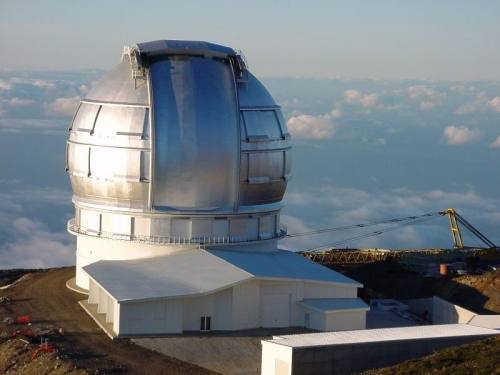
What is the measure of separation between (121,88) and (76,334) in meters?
12.4

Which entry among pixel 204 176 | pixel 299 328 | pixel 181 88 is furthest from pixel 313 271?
pixel 181 88

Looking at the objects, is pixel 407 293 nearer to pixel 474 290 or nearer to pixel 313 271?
pixel 474 290

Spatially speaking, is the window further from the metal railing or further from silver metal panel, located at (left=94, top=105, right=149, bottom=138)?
silver metal panel, located at (left=94, top=105, right=149, bottom=138)

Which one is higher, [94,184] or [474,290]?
[94,184]

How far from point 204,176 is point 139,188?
2.87m

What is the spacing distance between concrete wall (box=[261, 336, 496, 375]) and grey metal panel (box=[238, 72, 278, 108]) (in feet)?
54.8

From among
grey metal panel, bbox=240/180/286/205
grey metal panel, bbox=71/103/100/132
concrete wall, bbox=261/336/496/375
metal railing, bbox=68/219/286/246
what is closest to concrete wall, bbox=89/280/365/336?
metal railing, bbox=68/219/286/246

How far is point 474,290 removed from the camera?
55969 millimetres

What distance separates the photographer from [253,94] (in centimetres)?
Answer: 5559

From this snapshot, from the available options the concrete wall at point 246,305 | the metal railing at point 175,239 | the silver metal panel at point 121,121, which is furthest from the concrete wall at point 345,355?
the silver metal panel at point 121,121

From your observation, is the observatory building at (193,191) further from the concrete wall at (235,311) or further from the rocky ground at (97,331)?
the rocky ground at (97,331)

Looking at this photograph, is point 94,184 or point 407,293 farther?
point 407,293

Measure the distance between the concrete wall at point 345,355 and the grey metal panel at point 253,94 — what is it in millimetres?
16716

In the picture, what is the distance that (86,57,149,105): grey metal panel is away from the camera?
2117 inches
